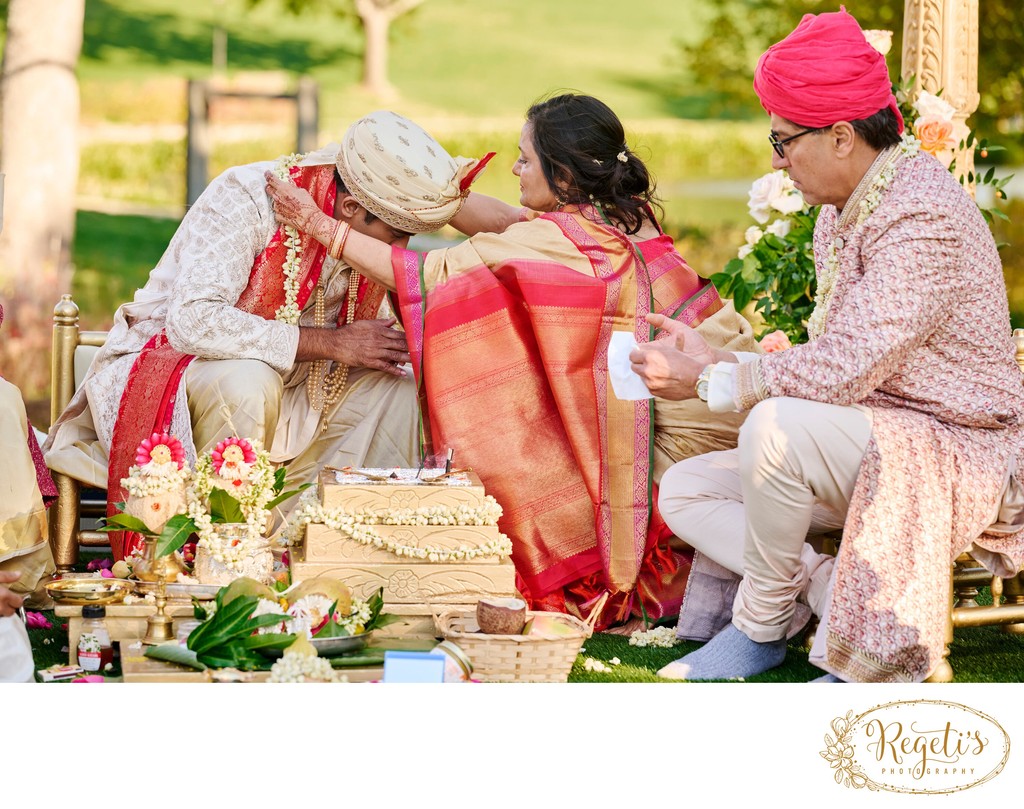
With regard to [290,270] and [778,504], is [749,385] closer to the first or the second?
[778,504]

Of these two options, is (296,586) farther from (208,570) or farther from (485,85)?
(485,85)

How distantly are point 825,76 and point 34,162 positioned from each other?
24.5 ft

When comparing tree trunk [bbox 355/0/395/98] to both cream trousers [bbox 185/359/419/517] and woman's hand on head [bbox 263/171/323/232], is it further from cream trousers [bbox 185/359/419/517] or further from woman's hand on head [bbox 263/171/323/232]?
woman's hand on head [bbox 263/171/323/232]

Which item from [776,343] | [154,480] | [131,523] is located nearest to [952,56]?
[776,343]

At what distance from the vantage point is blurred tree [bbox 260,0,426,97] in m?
11.8

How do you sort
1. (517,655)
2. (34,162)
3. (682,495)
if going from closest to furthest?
(517,655)
(682,495)
(34,162)

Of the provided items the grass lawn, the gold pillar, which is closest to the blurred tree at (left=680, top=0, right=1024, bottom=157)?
the grass lawn

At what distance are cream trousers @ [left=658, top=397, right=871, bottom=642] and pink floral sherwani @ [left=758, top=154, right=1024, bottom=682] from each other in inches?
2.2

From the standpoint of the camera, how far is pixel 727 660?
3.47m

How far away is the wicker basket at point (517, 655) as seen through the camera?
10.5 feet

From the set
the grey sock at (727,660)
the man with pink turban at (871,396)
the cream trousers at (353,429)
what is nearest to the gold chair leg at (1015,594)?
the man with pink turban at (871,396)

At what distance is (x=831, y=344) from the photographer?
320 cm
